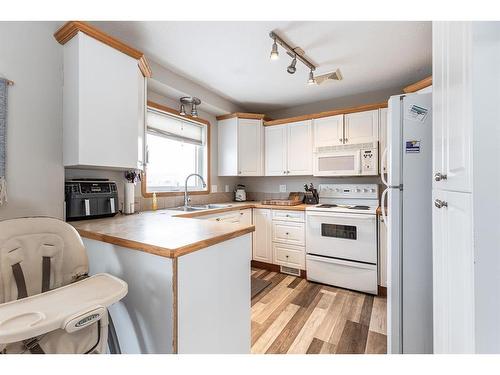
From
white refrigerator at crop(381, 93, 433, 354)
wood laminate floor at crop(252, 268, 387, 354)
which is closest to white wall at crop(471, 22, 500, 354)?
white refrigerator at crop(381, 93, 433, 354)

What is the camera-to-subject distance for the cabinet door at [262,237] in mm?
3068

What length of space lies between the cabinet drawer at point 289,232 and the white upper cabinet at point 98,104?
1.96 meters

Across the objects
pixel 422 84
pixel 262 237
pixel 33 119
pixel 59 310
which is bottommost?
pixel 262 237

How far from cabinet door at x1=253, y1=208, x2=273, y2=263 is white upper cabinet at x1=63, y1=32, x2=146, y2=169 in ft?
6.11

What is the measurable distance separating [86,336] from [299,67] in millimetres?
2673

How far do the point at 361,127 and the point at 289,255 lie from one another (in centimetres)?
187

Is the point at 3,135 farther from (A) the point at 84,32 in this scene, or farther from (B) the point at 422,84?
(B) the point at 422,84

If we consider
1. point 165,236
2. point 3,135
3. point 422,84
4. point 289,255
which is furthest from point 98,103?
point 422,84

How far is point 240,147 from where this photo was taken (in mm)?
3328

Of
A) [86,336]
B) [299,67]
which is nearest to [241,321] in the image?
[86,336]
